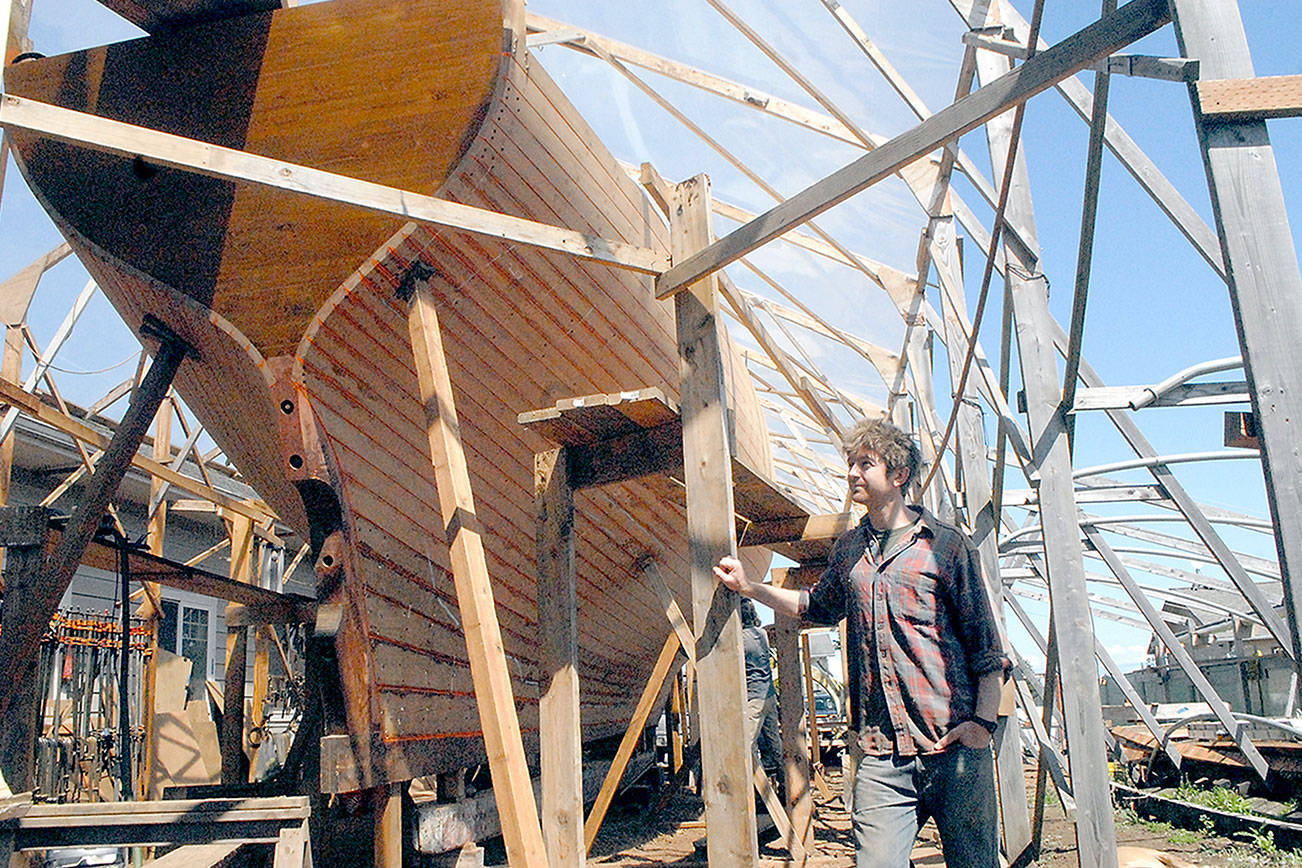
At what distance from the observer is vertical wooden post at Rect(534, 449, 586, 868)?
3.59 meters

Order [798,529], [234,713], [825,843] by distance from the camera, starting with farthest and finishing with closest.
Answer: [825,843] → [234,713] → [798,529]

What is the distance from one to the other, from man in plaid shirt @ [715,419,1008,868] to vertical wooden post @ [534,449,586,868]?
1.36 metres

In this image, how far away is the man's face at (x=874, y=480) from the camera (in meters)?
2.77

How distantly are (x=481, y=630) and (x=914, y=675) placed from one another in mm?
1480

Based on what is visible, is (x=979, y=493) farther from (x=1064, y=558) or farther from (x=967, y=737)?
(x=967, y=737)

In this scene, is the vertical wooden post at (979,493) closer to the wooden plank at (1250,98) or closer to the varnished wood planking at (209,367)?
the wooden plank at (1250,98)

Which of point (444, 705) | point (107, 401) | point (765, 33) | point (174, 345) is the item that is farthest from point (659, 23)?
point (107, 401)

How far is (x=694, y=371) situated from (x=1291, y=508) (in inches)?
74.4

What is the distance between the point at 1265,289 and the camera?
2.03 meters

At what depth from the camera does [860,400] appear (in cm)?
1201

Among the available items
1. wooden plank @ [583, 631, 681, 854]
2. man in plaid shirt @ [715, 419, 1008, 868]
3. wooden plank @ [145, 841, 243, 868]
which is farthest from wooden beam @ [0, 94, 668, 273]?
wooden plank @ [583, 631, 681, 854]

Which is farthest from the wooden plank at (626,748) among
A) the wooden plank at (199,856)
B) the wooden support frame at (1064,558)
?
the wooden support frame at (1064,558)

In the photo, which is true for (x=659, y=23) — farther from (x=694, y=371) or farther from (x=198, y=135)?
(x=694, y=371)

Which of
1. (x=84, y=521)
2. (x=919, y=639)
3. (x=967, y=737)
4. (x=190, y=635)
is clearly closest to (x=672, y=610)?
(x=919, y=639)
